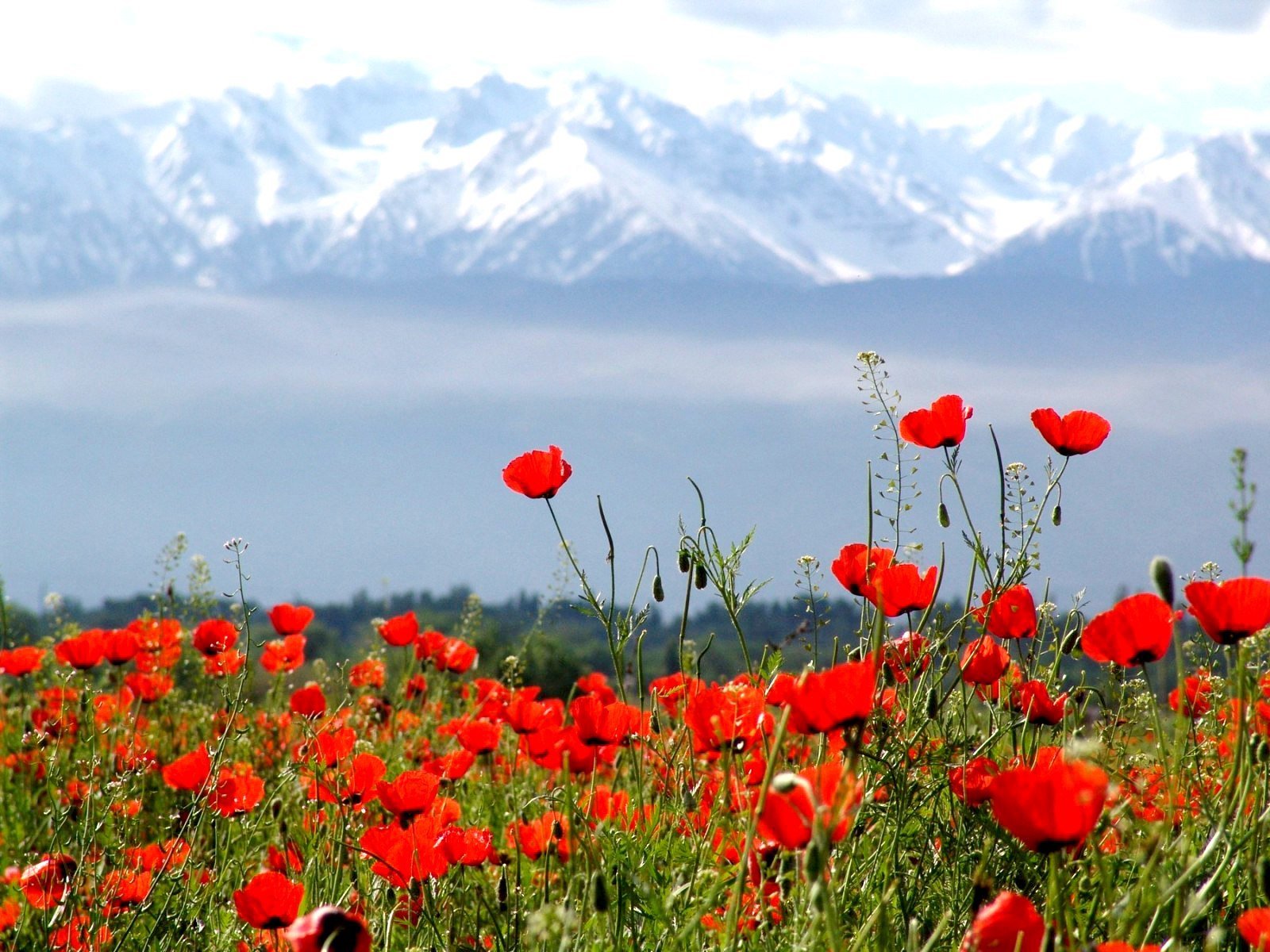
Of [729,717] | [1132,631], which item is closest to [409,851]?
[729,717]

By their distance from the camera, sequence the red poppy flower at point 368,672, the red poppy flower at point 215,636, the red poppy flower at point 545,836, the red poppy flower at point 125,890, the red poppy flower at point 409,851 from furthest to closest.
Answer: the red poppy flower at point 368,672 → the red poppy flower at point 215,636 → the red poppy flower at point 125,890 → the red poppy flower at point 545,836 → the red poppy flower at point 409,851

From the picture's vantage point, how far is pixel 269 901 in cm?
195

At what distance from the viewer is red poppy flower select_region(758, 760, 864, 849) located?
4.42 ft

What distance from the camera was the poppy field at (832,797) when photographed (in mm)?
1511

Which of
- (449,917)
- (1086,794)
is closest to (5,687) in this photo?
(449,917)

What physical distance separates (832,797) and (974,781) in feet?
2.63

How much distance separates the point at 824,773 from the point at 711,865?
0.81 metres

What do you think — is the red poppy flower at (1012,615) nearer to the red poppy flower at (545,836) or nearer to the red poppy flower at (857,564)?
the red poppy flower at (857,564)

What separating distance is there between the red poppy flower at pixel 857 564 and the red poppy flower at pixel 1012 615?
0.87ft

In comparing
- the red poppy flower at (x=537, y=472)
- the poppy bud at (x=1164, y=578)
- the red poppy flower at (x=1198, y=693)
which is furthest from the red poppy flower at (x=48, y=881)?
the red poppy flower at (x=1198, y=693)

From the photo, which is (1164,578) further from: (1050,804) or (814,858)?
(814,858)

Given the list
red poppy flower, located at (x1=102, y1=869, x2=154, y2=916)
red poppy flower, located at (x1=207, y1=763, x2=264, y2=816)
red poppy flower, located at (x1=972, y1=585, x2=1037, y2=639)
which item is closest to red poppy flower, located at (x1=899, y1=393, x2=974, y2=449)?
red poppy flower, located at (x1=972, y1=585, x2=1037, y2=639)

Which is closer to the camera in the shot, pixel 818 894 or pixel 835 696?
pixel 818 894

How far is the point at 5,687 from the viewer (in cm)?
517
